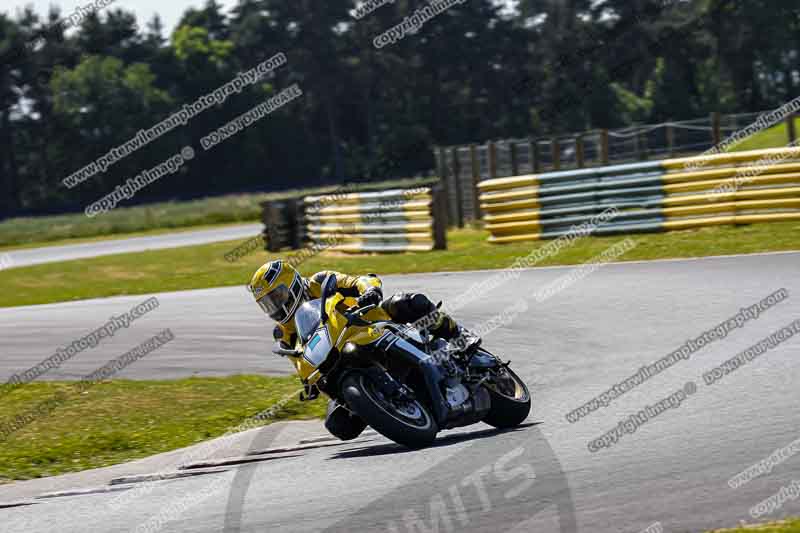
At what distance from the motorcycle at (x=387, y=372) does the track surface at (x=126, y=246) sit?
26.0 m

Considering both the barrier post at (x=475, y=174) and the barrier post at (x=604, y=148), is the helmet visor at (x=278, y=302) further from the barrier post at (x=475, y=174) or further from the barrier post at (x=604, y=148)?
Result: the barrier post at (x=475, y=174)

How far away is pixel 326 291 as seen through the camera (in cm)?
820

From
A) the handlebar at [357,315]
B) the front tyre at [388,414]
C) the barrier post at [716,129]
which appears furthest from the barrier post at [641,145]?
the front tyre at [388,414]

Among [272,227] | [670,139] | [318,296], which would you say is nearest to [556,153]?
[670,139]

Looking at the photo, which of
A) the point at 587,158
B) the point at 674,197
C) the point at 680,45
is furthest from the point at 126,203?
the point at 674,197

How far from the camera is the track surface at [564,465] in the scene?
596 cm

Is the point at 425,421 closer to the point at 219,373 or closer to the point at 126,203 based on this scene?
the point at 219,373

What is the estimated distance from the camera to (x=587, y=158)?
87.4 ft

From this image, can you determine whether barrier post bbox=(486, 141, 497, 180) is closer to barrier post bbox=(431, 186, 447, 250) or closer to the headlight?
barrier post bbox=(431, 186, 447, 250)

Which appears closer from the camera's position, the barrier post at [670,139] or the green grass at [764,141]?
the barrier post at [670,139]

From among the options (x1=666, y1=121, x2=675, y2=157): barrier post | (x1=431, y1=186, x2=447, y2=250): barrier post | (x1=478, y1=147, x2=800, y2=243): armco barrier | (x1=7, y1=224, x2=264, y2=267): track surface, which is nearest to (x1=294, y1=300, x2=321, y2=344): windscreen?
(x1=478, y1=147, x2=800, y2=243): armco barrier

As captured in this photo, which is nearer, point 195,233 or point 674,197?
point 674,197

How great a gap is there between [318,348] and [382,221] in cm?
1582

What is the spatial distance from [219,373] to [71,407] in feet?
5.54
